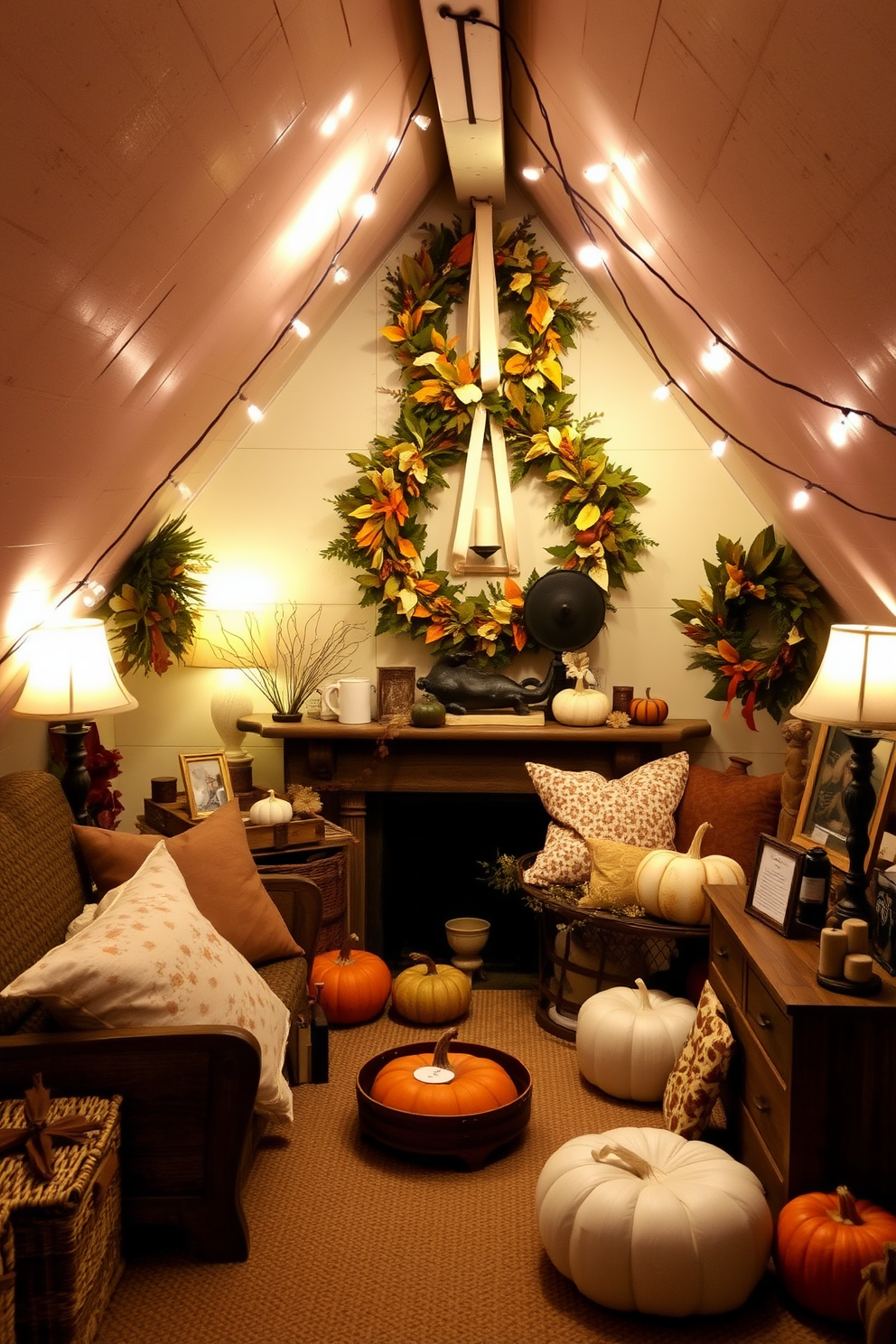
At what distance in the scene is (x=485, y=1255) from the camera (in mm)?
2504

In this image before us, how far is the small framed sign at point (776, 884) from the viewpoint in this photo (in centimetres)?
270

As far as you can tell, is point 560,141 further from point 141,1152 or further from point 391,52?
point 141,1152

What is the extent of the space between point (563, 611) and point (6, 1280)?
2.88 meters

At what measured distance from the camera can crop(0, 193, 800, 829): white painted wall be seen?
433 centimetres

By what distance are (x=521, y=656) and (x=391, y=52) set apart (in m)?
2.25

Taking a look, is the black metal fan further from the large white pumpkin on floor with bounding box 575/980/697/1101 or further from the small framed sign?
the small framed sign

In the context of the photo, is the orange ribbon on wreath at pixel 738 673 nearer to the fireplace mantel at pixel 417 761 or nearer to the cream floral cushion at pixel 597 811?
the fireplace mantel at pixel 417 761

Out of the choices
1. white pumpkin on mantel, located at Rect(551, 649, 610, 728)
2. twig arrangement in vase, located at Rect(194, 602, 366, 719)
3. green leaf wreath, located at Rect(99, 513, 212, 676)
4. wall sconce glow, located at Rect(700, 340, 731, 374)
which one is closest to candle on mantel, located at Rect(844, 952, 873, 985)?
wall sconce glow, located at Rect(700, 340, 731, 374)

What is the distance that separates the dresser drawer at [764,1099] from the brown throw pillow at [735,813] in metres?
1.04

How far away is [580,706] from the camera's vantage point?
13.4 feet

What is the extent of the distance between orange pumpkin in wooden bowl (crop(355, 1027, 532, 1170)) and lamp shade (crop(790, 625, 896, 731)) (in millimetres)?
1282

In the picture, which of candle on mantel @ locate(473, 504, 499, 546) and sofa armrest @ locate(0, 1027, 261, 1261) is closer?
sofa armrest @ locate(0, 1027, 261, 1261)

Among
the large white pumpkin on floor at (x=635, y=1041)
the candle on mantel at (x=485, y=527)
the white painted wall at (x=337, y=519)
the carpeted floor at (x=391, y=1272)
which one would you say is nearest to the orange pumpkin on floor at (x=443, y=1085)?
the carpeted floor at (x=391, y=1272)

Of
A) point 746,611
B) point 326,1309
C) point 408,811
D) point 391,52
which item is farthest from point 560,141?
point 326,1309
